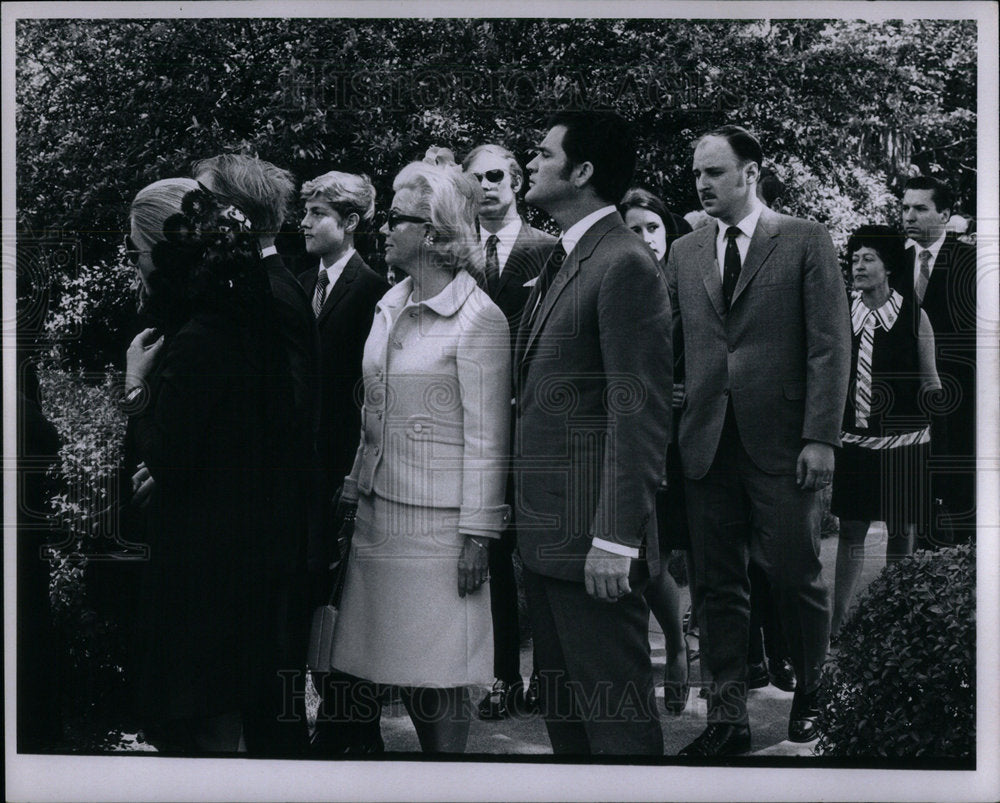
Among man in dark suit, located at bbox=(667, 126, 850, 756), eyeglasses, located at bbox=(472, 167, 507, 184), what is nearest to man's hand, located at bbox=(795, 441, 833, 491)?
man in dark suit, located at bbox=(667, 126, 850, 756)

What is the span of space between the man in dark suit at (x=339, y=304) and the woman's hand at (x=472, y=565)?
55cm

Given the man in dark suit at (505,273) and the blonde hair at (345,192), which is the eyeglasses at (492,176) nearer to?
the man in dark suit at (505,273)

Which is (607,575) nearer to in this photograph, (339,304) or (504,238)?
(504,238)

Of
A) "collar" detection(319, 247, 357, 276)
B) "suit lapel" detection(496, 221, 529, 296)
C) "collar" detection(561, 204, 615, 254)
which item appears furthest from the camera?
"collar" detection(319, 247, 357, 276)

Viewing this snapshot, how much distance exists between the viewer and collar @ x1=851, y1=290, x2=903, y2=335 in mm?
4562

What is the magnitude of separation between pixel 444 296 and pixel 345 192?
1.91 feet

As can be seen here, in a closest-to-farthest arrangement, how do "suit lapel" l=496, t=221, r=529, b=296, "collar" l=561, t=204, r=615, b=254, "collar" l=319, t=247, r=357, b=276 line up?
"collar" l=561, t=204, r=615, b=254 → "suit lapel" l=496, t=221, r=529, b=296 → "collar" l=319, t=247, r=357, b=276

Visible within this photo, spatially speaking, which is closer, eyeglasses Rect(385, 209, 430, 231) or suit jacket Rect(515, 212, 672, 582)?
suit jacket Rect(515, 212, 672, 582)

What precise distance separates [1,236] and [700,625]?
3199mm

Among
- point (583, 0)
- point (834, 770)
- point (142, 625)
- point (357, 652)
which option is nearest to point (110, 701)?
point (142, 625)

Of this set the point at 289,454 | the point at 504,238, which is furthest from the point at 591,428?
the point at 289,454

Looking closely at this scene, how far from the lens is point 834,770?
4.70m

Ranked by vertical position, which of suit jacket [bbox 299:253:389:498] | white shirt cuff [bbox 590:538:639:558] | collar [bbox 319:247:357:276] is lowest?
white shirt cuff [bbox 590:538:639:558]

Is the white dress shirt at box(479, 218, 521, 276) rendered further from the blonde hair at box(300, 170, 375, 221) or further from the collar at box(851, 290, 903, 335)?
the collar at box(851, 290, 903, 335)
